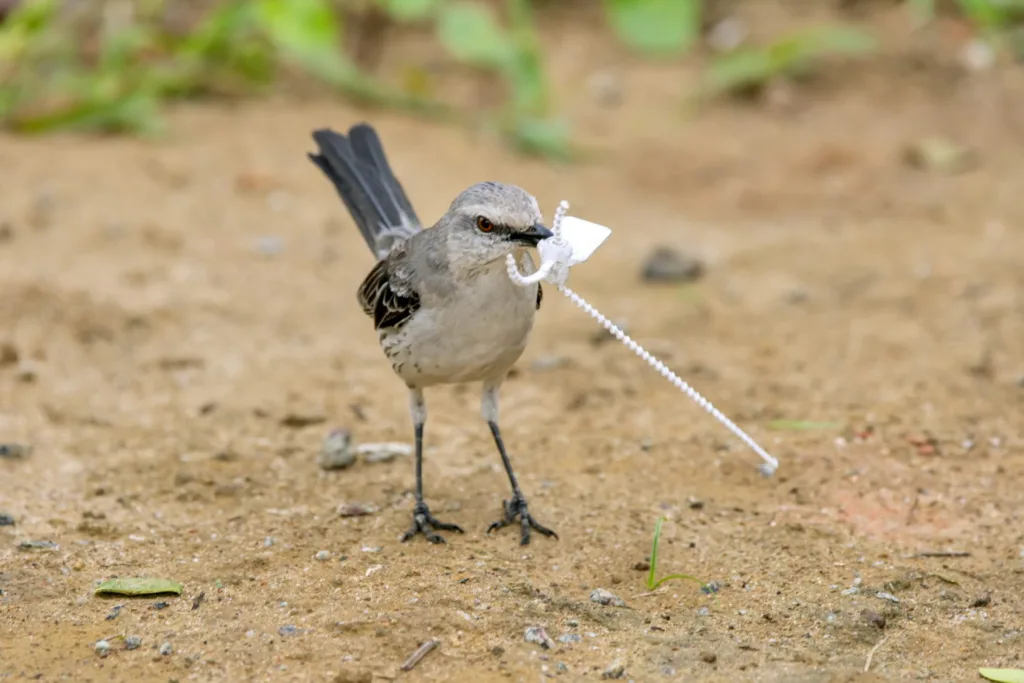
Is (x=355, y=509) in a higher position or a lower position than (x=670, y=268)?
lower

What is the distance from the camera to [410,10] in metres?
10.1

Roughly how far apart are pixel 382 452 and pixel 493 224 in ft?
5.89

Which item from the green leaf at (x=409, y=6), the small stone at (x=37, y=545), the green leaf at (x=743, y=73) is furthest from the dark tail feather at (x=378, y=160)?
the green leaf at (x=743, y=73)

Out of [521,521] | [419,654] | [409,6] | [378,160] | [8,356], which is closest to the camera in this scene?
[419,654]

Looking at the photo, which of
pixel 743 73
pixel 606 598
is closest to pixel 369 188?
pixel 606 598

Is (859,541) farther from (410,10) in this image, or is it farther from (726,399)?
(410,10)

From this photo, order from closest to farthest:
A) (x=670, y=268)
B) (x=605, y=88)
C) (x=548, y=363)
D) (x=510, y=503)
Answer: (x=510, y=503), (x=548, y=363), (x=670, y=268), (x=605, y=88)

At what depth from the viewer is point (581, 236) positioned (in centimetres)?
451

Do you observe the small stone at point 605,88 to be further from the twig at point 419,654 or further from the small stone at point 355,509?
the twig at point 419,654

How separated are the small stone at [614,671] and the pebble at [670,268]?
4388 millimetres

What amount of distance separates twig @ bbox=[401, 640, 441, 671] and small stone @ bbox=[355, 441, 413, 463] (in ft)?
6.26

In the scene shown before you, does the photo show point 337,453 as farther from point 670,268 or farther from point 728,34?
point 728,34

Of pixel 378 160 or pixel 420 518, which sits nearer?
pixel 420 518

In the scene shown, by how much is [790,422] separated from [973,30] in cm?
678
